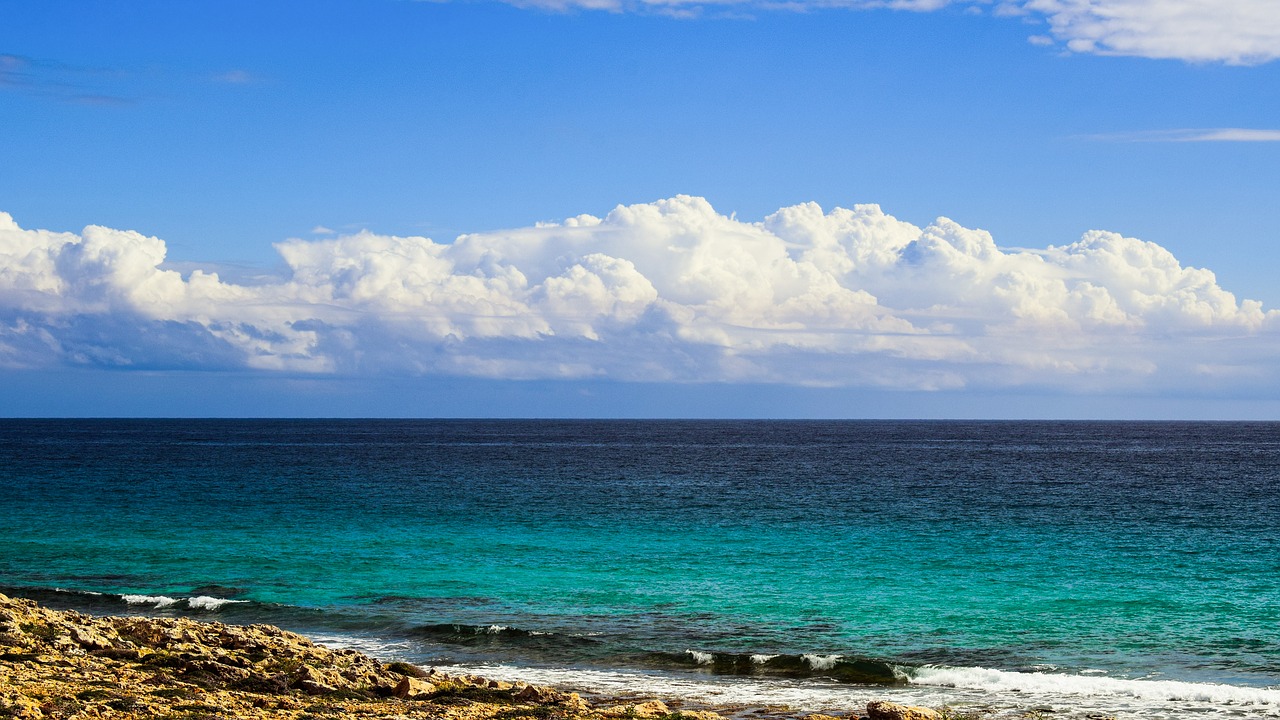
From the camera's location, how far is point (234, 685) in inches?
782

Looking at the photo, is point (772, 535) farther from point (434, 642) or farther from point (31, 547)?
point (31, 547)

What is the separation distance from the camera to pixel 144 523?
2250 inches

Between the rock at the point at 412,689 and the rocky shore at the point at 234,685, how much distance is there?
0.08 ft

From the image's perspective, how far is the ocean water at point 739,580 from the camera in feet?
82.1

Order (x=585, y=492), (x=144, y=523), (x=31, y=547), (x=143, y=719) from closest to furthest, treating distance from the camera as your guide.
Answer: (x=143, y=719)
(x=31, y=547)
(x=144, y=523)
(x=585, y=492)

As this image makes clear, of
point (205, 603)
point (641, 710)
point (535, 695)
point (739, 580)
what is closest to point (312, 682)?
point (535, 695)

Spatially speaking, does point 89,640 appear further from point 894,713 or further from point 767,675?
point 894,713

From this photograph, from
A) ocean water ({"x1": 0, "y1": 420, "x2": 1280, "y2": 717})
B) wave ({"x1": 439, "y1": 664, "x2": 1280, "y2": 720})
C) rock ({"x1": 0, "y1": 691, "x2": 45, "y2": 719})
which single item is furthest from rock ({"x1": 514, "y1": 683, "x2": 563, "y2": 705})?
rock ({"x1": 0, "y1": 691, "x2": 45, "y2": 719})

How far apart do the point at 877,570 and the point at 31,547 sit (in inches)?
1490

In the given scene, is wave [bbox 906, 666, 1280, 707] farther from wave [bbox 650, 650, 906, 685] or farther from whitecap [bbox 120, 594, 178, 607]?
whitecap [bbox 120, 594, 178, 607]

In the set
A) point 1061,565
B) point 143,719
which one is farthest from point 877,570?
point 143,719

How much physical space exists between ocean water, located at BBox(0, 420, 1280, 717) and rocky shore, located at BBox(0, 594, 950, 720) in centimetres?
322

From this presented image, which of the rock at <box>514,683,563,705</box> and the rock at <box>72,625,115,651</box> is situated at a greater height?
the rock at <box>72,625,115,651</box>

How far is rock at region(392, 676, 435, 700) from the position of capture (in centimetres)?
2011
